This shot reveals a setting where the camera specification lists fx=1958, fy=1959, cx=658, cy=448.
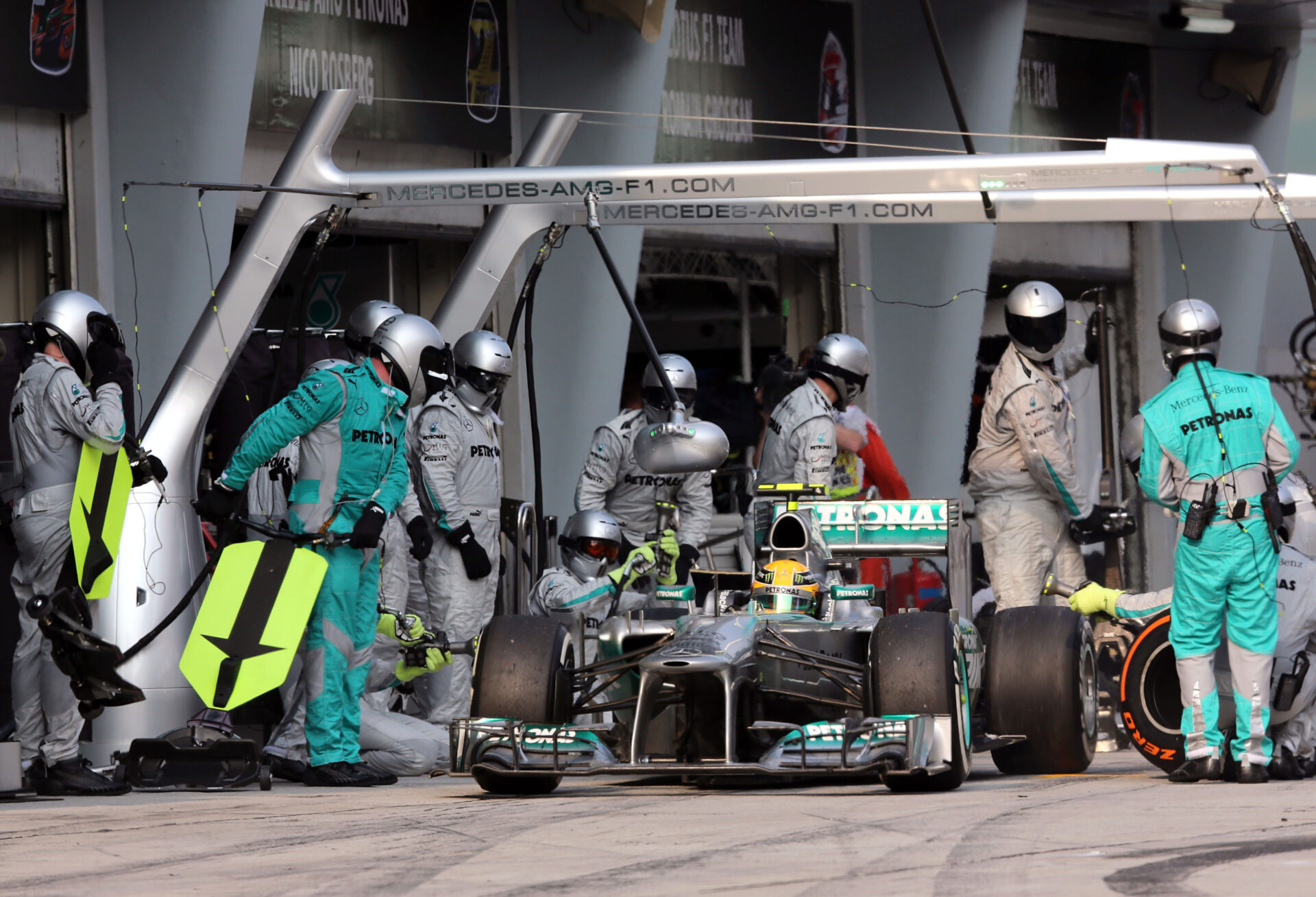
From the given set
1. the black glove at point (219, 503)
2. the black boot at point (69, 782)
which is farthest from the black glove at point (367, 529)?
the black boot at point (69, 782)

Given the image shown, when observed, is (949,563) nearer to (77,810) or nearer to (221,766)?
(221,766)

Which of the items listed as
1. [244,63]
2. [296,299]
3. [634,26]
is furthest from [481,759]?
[634,26]

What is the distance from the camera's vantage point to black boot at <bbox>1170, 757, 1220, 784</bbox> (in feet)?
25.3

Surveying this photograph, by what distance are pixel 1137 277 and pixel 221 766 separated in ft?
45.4

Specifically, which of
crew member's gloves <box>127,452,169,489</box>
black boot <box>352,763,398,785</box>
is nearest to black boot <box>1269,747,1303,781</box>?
black boot <box>352,763,398,785</box>

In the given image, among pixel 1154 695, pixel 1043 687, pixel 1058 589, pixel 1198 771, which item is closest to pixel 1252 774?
pixel 1198 771

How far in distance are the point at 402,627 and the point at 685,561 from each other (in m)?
1.67

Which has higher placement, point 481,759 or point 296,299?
point 296,299

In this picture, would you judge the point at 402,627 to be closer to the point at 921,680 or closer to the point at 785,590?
the point at 785,590

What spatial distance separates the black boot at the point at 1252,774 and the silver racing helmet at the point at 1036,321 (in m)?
3.18

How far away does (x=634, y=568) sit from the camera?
9.60 m

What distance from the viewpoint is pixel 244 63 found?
37.2 feet

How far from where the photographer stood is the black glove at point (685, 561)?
10.4 m

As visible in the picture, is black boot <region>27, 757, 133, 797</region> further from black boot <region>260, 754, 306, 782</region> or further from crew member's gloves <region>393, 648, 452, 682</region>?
crew member's gloves <region>393, 648, 452, 682</region>
